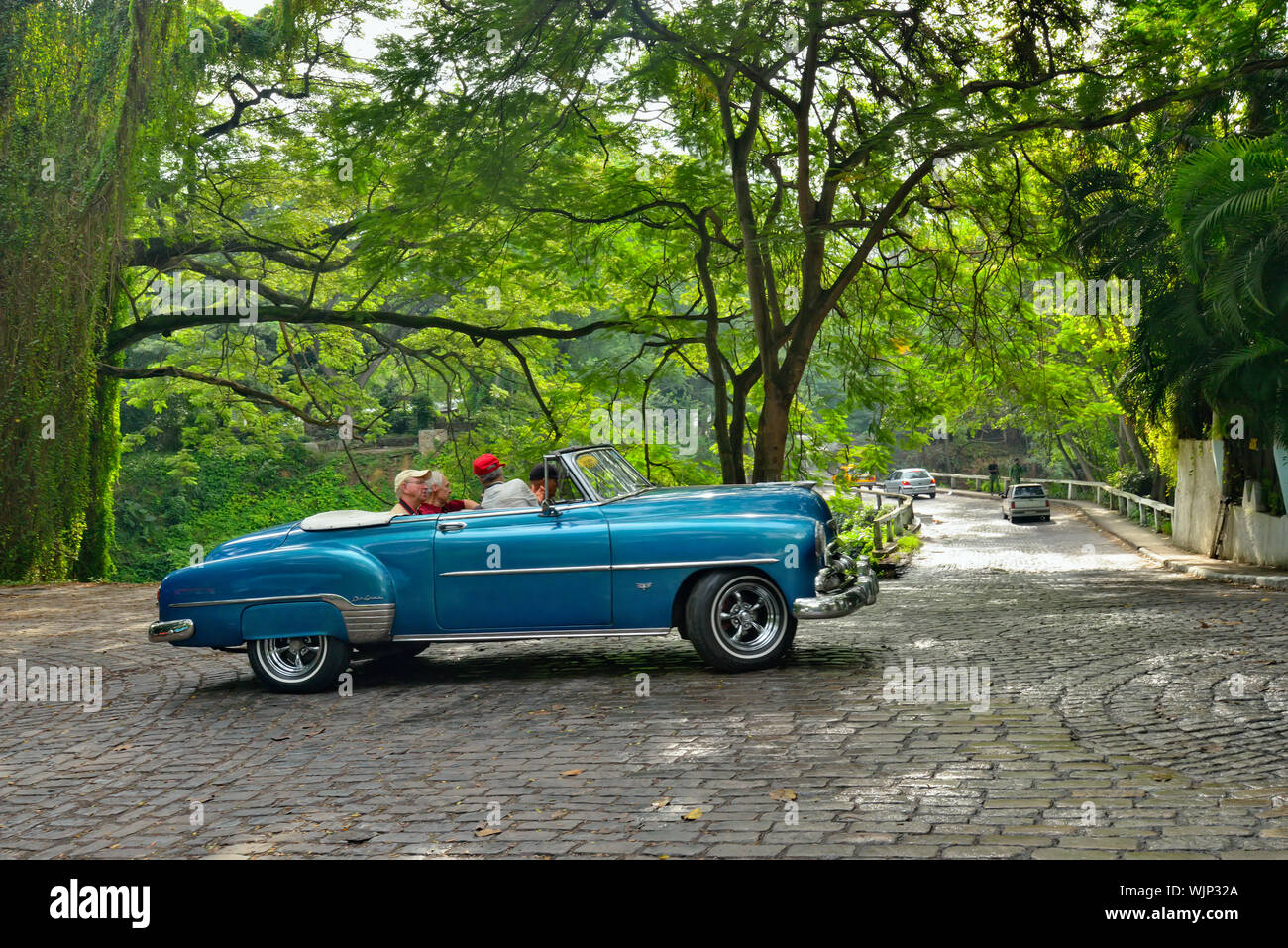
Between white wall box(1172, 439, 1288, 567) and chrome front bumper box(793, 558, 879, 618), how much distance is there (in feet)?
45.9

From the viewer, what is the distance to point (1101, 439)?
58094mm

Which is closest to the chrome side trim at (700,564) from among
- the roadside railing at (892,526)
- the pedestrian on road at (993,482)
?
the roadside railing at (892,526)

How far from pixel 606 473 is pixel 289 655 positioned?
9.64 feet

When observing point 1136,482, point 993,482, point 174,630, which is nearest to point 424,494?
point 174,630

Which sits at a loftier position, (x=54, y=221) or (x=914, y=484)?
(x=54, y=221)

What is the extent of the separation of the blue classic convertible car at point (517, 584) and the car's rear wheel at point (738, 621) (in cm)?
1

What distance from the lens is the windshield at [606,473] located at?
9.66 m

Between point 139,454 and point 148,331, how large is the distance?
2245 cm

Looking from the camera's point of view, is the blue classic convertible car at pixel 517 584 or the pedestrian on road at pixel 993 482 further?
the pedestrian on road at pixel 993 482

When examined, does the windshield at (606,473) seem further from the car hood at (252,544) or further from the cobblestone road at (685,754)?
the car hood at (252,544)

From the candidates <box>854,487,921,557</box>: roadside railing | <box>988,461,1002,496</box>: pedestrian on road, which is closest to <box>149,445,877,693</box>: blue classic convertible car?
<box>854,487,921,557</box>: roadside railing

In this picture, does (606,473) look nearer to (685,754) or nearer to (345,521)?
(345,521)

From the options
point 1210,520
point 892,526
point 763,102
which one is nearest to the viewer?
point 763,102

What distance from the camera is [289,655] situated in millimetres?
9367
